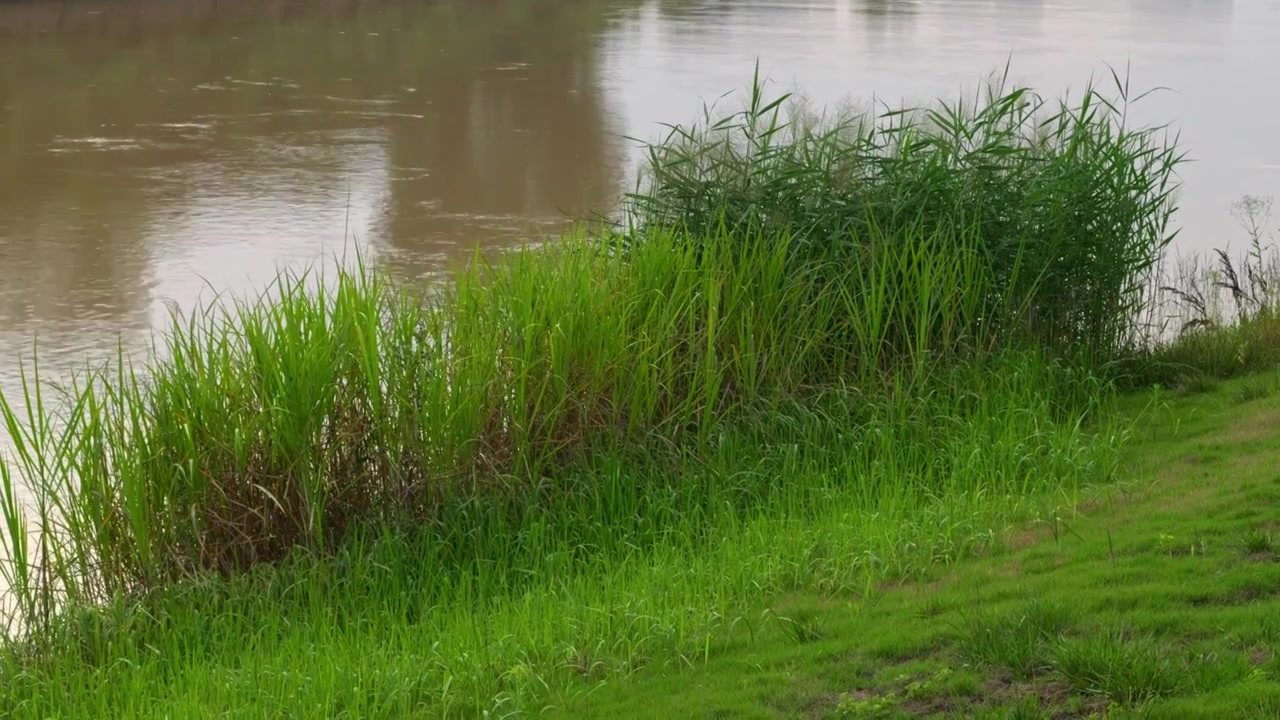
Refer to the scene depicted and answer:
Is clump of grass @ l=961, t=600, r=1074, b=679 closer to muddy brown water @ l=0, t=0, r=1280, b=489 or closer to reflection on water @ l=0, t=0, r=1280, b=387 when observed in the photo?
muddy brown water @ l=0, t=0, r=1280, b=489

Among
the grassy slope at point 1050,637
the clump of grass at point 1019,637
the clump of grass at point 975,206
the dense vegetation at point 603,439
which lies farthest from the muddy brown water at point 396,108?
the clump of grass at point 1019,637

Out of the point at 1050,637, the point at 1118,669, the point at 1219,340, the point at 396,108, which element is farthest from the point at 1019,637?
the point at 396,108

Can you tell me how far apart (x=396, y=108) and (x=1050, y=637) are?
17.5 meters

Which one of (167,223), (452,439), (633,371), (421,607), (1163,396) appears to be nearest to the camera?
(421,607)

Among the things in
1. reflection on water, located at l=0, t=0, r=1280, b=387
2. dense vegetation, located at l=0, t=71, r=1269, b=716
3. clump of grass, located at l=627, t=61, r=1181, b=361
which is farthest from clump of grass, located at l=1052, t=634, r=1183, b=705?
reflection on water, located at l=0, t=0, r=1280, b=387

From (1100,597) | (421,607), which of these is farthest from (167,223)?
(1100,597)

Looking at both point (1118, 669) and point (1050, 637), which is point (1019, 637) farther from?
point (1118, 669)

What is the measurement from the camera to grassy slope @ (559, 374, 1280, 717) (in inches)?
152

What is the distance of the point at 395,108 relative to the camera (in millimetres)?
20625

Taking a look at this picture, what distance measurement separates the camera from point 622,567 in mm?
5797

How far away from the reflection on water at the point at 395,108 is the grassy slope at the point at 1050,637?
263 inches

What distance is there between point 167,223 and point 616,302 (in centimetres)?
833

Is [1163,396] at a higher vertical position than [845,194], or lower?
lower

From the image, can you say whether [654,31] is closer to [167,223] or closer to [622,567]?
[167,223]
